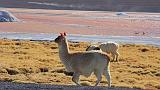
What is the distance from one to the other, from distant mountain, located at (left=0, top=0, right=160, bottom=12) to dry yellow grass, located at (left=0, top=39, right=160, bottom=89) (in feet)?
269

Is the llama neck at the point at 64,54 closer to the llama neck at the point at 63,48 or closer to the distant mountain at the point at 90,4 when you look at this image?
the llama neck at the point at 63,48

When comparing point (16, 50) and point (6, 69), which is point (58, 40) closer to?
point (6, 69)

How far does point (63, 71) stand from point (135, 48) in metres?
14.0

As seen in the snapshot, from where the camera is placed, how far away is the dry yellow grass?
1809 cm

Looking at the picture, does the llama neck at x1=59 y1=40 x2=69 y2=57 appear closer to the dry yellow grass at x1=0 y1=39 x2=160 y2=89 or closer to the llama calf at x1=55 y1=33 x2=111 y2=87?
the llama calf at x1=55 y1=33 x2=111 y2=87

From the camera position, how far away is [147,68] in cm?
2291

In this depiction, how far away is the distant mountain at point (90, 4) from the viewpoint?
11594 centimetres

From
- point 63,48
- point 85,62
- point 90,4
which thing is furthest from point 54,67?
point 90,4

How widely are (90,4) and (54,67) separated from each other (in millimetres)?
103910

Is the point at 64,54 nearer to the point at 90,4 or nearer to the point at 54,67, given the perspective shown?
the point at 54,67

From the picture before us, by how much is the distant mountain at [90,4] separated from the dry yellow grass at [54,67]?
8205 centimetres

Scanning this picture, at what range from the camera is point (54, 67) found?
2211cm

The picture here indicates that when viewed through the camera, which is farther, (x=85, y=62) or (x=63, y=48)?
(x=63, y=48)

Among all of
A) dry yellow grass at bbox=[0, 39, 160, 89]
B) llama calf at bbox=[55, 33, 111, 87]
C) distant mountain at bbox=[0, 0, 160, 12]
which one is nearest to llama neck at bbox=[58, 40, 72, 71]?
llama calf at bbox=[55, 33, 111, 87]
